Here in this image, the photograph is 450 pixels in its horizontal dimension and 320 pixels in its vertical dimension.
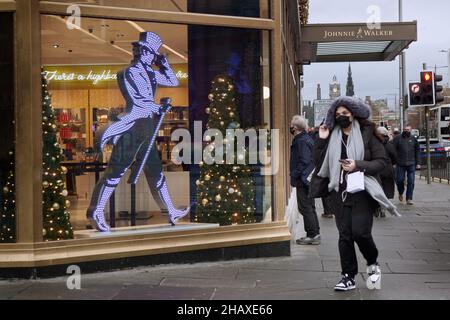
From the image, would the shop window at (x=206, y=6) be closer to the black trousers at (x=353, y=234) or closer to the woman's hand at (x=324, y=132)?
the woman's hand at (x=324, y=132)

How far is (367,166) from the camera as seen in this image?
18.9ft

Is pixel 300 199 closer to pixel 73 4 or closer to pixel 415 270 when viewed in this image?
pixel 415 270

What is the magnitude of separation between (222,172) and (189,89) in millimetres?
1194

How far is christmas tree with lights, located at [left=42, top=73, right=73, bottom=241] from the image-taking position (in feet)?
22.2

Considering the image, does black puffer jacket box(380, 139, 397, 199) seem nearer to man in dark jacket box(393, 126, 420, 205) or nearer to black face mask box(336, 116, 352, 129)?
black face mask box(336, 116, 352, 129)

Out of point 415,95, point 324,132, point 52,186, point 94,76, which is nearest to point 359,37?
point 415,95

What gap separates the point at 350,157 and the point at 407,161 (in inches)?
369

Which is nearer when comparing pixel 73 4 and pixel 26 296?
pixel 26 296

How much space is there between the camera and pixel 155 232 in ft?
24.1

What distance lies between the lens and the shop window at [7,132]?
6.60 meters

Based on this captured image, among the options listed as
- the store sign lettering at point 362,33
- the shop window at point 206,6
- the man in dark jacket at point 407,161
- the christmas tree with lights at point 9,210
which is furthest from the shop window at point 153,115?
the man in dark jacket at point 407,161

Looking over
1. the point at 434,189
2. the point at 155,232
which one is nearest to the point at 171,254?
the point at 155,232

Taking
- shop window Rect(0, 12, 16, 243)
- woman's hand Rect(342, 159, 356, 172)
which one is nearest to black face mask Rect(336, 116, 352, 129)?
woman's hand Rect(342, 159, 356, 172)
